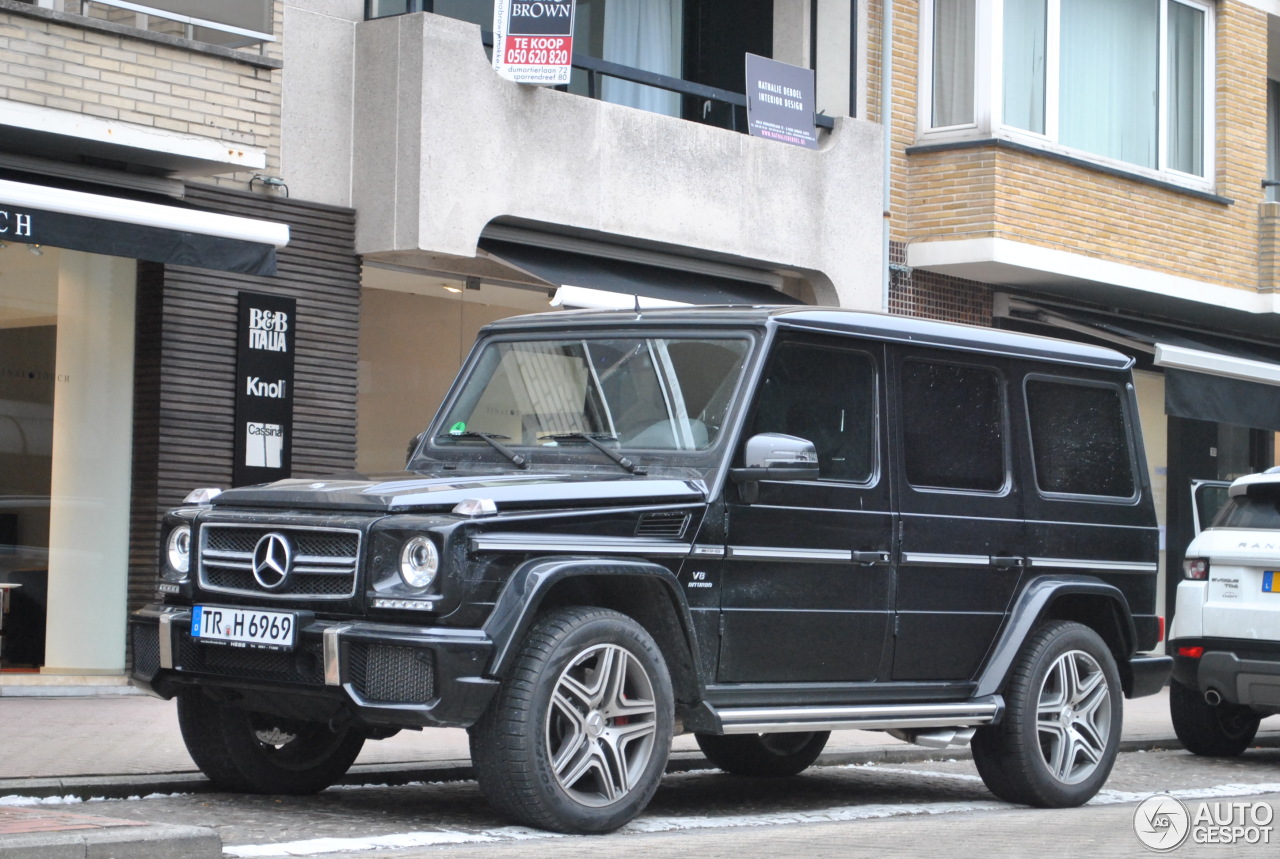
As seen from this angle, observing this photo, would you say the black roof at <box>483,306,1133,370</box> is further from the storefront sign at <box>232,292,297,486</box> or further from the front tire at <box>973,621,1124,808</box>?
the storefront sign at <box>232,292,297,486</box>

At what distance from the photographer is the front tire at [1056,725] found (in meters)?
8.58

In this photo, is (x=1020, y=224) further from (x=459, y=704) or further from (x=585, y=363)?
(x=459, y=704)

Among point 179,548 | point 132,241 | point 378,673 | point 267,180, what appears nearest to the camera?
point 378,673

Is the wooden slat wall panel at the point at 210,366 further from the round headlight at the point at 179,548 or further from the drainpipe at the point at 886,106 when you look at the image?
the drainpipe at the point at 886,106

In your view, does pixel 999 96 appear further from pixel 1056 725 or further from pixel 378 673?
pixel 378 673

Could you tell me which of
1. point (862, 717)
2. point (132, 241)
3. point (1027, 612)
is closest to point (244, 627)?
point (862, 717)

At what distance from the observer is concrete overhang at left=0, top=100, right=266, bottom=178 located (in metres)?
11.7

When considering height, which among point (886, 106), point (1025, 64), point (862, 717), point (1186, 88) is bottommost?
point (862, 717)

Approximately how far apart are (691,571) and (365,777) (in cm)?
228

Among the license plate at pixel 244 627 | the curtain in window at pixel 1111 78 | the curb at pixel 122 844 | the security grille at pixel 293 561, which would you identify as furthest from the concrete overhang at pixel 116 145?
the curtain in window at pixel 1111 78

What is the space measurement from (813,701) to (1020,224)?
11.2 meters

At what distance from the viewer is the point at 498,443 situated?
7965 millimetres

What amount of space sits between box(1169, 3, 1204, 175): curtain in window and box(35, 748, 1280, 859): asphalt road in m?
12.3

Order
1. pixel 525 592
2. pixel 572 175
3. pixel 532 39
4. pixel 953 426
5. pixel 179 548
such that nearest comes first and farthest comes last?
1. pixel 525 592
2. pixel 179 548
3. pixel 953 426
4. pixel 532 39
5. pixel 572 175
